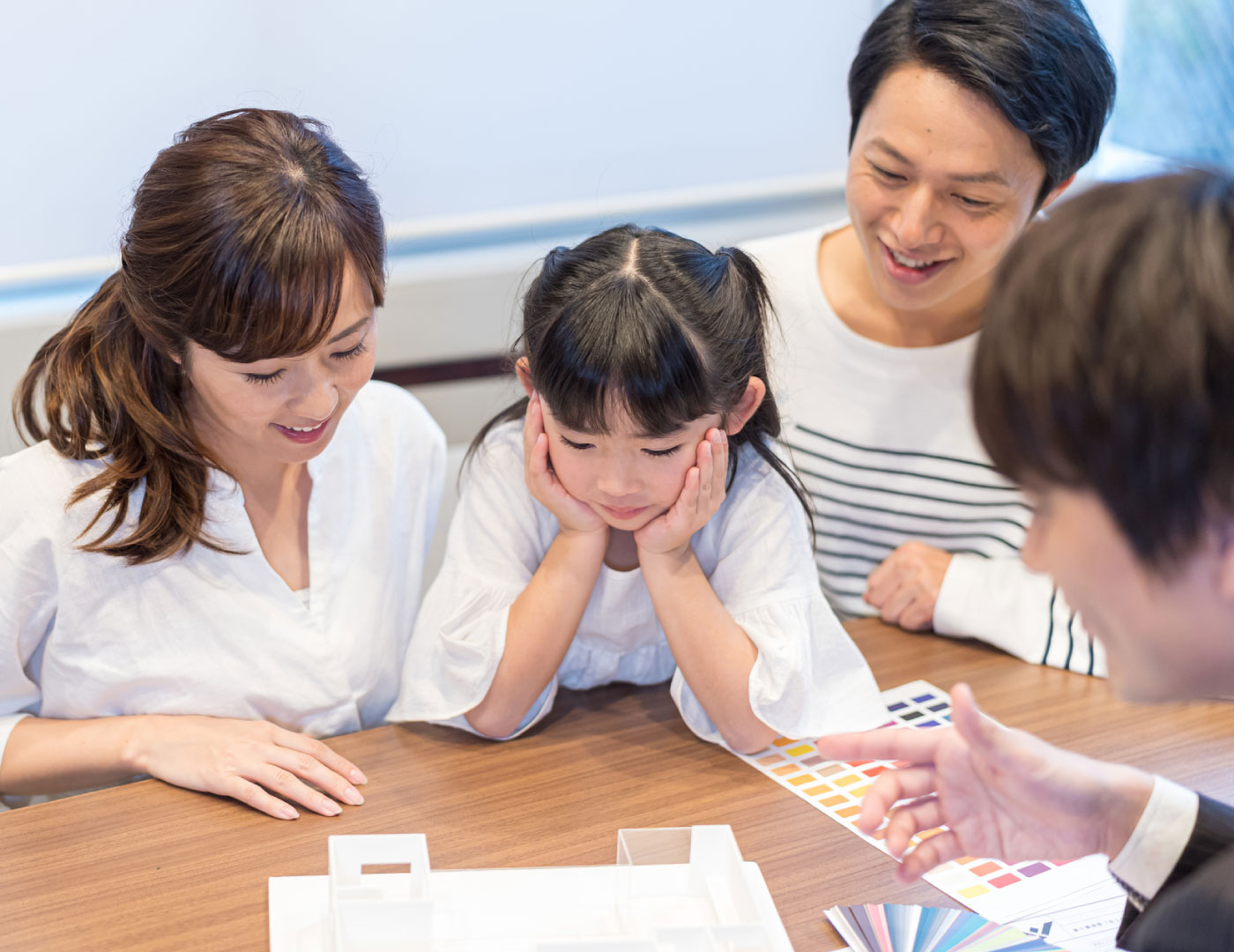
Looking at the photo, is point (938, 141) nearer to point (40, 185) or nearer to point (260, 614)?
point (260, 614)

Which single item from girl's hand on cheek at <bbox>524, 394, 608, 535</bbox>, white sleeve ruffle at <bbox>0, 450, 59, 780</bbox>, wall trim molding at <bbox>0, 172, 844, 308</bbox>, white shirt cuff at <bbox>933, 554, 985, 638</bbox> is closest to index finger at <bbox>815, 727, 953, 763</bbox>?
girl's hand on cheek at <bbox>524, 394, 608, 535</bbox>

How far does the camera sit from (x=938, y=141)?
144 cm

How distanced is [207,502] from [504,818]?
473mm

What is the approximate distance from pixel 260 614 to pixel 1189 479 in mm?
983

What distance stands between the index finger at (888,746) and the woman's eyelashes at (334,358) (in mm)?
621

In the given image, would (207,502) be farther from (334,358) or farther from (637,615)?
(637,615)

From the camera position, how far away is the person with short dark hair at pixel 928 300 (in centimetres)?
143

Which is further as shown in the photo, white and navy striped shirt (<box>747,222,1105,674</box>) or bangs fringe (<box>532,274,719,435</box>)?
white and navy striped shirt (<box>747,222,1105,674</box>)

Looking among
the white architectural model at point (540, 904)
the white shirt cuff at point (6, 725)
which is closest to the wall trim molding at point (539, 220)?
A: the white shirt cuff at point (6, 725)

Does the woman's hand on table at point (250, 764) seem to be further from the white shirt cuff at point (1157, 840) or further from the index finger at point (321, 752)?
the white shirt cuff at point (1157, 840)

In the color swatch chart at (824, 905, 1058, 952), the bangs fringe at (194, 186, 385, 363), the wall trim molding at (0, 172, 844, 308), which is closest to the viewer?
the color swatch chart at (824, 905, 1058, 952)

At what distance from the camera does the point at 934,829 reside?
3.65ft

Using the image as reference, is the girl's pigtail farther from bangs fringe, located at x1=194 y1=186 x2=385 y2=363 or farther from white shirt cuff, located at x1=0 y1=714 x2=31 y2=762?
white shirt cuff, located at x1=0 y1=714 x2=31 y2=762

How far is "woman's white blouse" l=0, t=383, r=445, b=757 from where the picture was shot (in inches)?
49.4
